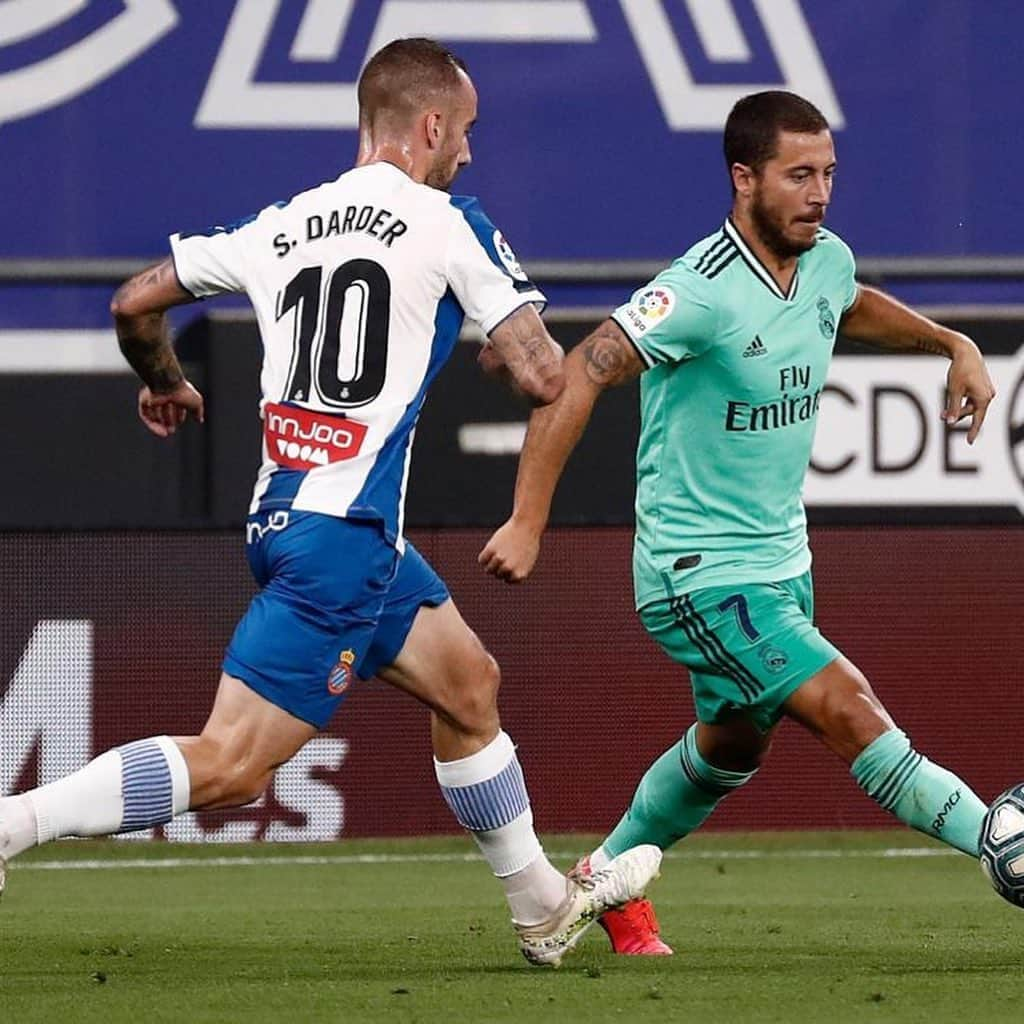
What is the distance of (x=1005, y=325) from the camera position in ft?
32.2

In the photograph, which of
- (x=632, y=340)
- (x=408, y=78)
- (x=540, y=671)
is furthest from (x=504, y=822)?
(x=540, y=671)

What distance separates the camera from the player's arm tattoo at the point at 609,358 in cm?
573

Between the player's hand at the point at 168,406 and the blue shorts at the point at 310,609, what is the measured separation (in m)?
0.55

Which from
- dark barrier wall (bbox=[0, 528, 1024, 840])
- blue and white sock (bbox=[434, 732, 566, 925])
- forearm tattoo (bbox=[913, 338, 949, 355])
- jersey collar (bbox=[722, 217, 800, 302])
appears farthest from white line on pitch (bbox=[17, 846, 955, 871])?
jersey collar (bbox=[722, 217, 800, 302])

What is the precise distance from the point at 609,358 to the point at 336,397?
70 centimetres

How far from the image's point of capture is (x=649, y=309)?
580 cm

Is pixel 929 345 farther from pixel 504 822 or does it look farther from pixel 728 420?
pixel 504 822

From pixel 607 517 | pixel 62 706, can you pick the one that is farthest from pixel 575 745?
pixel 62 706

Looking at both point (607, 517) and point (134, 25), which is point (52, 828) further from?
point (134, 25)

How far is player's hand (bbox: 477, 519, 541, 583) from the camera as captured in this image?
5359mm

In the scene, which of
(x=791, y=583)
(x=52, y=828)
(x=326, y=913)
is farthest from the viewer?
(x=326, y=913)

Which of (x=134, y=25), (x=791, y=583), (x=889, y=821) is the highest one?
(x=134, y=25)

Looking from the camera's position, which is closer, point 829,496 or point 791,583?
point 791,583

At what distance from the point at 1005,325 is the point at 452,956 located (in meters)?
4.53
